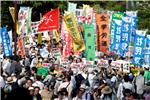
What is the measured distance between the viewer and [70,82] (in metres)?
19.4

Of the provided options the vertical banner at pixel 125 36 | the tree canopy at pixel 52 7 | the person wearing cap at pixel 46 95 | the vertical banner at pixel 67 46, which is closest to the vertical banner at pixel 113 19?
the vertical banner at pixel 125 36

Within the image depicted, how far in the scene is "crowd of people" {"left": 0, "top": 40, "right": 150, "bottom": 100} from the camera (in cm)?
1636

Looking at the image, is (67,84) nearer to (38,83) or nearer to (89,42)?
(38,83)

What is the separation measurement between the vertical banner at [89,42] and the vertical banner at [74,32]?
80 centimetres

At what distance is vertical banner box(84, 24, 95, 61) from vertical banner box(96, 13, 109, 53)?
1.98 meters

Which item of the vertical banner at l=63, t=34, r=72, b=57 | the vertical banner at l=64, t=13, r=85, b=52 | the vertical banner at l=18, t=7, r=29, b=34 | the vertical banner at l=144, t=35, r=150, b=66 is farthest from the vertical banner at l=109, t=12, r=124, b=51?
the vertical banner at l=18, t=7, r=29, b=34

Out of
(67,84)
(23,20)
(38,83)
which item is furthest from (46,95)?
(23,20)

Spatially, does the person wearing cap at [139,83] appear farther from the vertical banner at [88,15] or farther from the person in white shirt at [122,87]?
the vertical banner at [88,15]

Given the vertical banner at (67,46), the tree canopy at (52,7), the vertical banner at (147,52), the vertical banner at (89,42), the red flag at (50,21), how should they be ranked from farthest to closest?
the tree canopy at (52,7) → the red flag at (50,21) → the vertical banner at (67,46) → the vertical banner at (147,52) → the vertical banner at (89,42)

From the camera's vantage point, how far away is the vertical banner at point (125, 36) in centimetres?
2535

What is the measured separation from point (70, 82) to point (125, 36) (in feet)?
21.3

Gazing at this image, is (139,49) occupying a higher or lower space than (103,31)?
lower

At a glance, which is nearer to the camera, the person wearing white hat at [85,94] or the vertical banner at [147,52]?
the person wearing white hat at [85,94]

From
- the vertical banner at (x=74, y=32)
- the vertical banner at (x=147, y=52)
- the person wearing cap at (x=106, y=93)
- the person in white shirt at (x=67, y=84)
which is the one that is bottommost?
the person wearing cap at (x=106, y=93)
